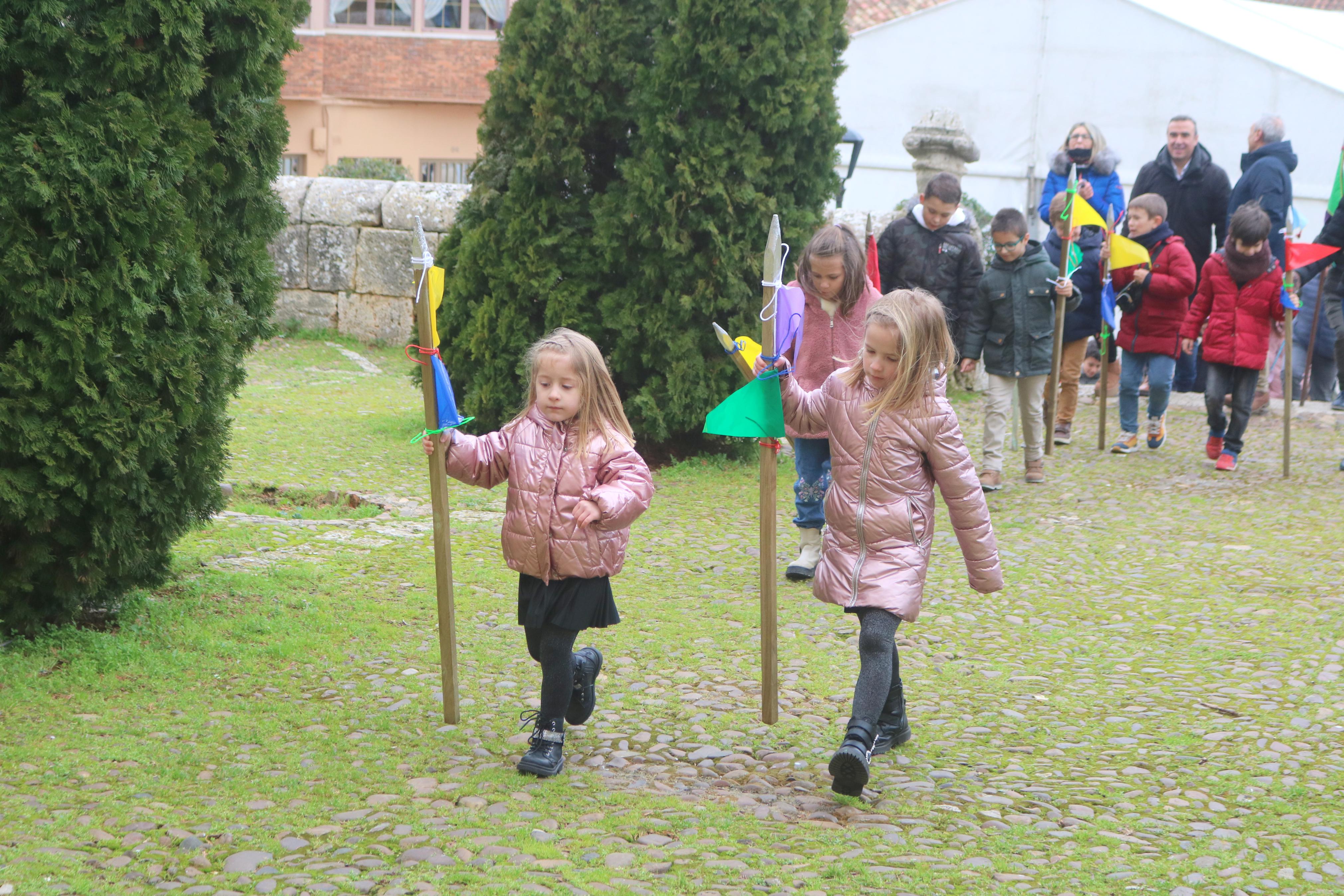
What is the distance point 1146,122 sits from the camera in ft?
55.3

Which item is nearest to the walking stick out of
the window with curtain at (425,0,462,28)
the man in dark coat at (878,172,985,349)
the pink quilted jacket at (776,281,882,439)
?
the man in dark coat at (878,172,985,349)

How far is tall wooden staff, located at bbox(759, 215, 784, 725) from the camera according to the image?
395 cm

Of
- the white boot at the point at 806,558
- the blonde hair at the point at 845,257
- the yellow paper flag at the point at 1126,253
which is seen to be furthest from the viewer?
the yellow paper flag at the point at 1126,253

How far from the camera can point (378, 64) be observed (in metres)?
24.4

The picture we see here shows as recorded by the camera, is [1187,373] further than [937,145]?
No

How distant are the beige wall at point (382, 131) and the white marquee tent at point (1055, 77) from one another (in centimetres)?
972

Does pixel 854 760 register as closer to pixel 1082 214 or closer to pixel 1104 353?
pixel 1082 214

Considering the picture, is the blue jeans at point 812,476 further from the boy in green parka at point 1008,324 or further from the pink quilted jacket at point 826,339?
the boy in green parka at point 1008,324

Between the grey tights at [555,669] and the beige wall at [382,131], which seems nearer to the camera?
the grey tights at [555,669]

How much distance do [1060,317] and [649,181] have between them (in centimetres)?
290

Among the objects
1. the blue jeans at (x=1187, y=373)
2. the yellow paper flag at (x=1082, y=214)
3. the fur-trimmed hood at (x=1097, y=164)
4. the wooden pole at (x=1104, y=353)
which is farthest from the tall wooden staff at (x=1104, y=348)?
the blue jeans at (x=1187, y=373)

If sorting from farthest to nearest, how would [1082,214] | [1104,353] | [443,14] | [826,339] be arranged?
1. [443,14]
2. [1104,353]
3. [1082,214]
4. [826,339]

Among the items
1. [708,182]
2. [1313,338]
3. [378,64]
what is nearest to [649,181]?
[708,182]

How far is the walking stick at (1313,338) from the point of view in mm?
9906
